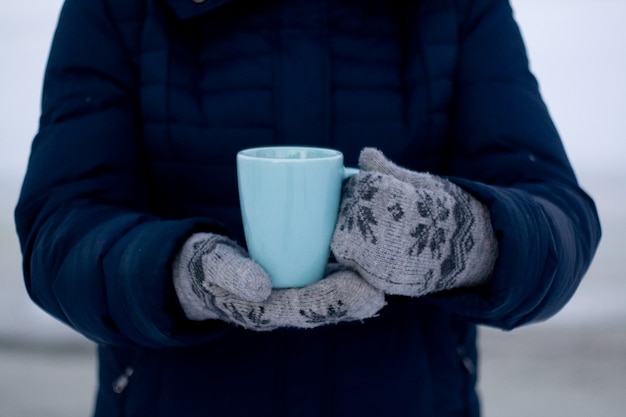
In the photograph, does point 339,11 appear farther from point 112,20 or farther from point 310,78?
point 112,20

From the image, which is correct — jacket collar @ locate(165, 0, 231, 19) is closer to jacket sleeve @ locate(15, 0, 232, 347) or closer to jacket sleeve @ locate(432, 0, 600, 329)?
jacket sleeve @ locate(15, 0, 232, 347)

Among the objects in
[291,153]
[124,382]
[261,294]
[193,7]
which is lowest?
[124,382]

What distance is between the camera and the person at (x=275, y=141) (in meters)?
0.64

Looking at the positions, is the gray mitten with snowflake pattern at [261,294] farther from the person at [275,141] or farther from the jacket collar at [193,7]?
the jacket collar at [193,7]

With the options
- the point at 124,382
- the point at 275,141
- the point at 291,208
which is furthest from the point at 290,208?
the point at 124,382

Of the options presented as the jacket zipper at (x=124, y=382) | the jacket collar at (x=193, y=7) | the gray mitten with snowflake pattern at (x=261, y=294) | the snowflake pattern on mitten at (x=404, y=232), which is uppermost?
the jacket collar at (x=193, y=7)

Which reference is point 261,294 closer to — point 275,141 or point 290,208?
point 290,208

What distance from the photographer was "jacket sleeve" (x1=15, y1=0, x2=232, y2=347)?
0.54 metres

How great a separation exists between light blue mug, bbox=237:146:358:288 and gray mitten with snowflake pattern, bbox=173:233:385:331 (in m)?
0.02

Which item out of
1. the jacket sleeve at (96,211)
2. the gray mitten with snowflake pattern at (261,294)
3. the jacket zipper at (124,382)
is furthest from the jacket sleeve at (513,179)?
the jacket zipper at (124,382)

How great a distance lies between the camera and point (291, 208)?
50cm

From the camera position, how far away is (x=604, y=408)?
1.65m

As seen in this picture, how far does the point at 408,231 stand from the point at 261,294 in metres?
0.13

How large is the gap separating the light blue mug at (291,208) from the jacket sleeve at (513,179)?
12 cm
